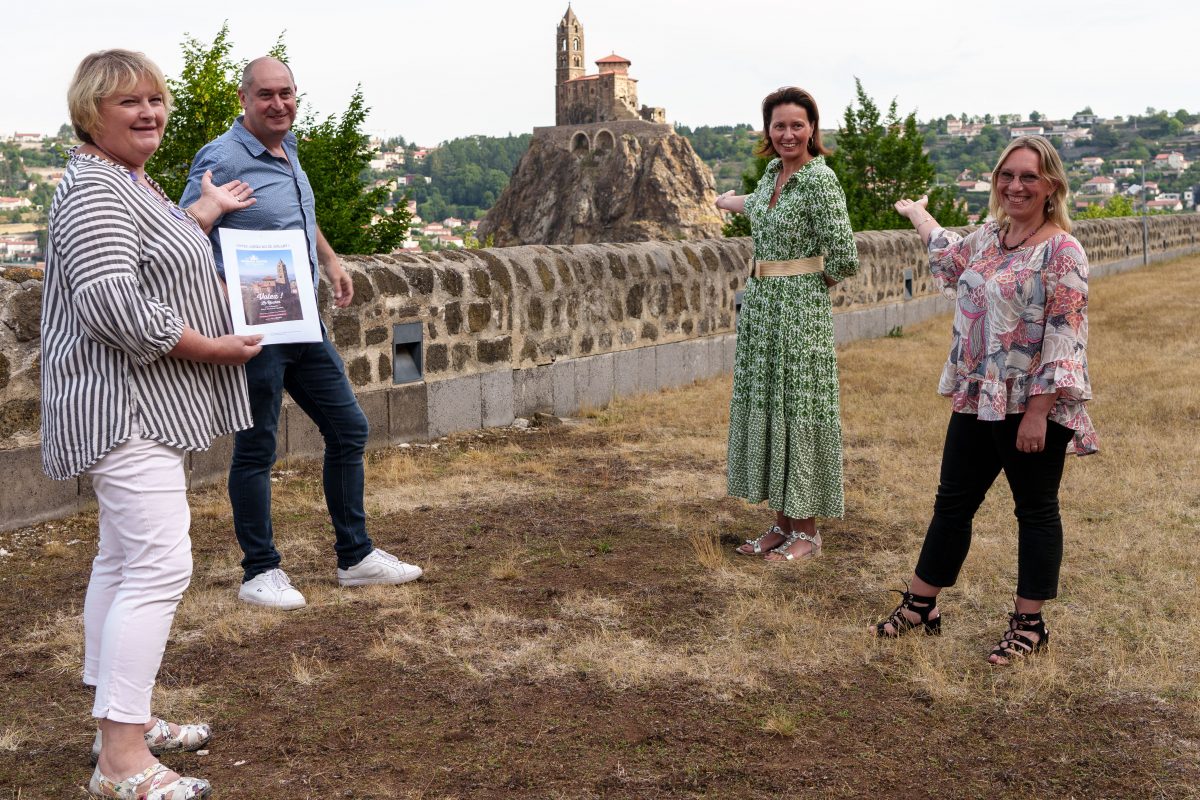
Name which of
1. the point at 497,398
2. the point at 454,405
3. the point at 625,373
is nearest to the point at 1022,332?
the point at 454,405

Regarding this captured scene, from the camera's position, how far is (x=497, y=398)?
24.1 feet

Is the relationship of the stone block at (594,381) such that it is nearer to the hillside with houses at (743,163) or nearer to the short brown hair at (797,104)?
the short brown hair at (797,104)

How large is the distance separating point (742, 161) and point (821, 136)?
132181 mm

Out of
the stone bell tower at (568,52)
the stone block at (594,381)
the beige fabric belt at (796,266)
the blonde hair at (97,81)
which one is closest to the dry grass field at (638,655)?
the beige fabric belt at (796,266)

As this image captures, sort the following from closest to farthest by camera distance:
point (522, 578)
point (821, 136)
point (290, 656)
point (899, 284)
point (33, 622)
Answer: point (290, 656)
point (33, 622)
point (522, 578)
point (821, 136)
point (899, 284)

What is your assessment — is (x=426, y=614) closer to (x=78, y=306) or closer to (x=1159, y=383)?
(x=78, y=306)

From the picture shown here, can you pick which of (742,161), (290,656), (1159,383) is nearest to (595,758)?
(290,656)

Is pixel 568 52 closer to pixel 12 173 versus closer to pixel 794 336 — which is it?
pixel 12 173

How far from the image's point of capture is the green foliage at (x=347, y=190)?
1783 centimetres

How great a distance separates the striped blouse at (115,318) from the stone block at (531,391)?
4.67 meters

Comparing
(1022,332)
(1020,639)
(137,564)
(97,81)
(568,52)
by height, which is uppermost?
(568,52)

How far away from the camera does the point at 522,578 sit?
4457 millimetres

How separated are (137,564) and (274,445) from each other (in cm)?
134

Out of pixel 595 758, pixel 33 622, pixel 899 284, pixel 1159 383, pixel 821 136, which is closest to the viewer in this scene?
pixel 595 758
